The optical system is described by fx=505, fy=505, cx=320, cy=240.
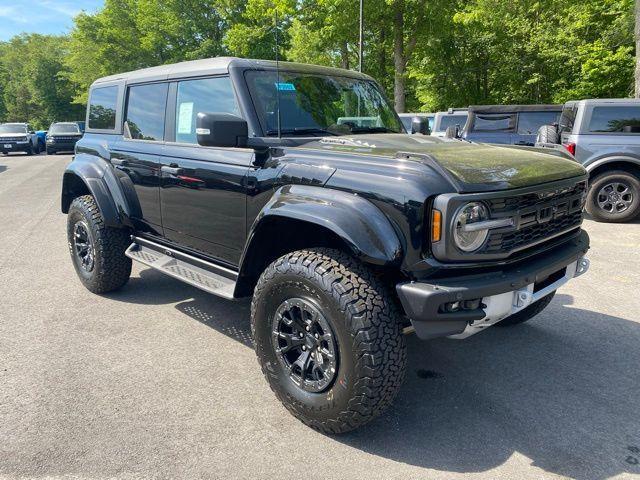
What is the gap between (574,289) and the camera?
4.92m

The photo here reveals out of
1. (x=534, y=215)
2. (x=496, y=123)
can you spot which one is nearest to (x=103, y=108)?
(x=534, y=215)

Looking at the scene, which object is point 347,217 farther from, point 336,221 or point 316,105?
point 316,105

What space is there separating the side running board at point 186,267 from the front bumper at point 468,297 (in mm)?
1310

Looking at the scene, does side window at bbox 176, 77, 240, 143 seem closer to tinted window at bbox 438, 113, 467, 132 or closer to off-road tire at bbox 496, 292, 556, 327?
off-road tire at bbox 496, 292, 556, 327

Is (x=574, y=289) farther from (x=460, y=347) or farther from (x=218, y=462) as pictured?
(x=218, y=462)

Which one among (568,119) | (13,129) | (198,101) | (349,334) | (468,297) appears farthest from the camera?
(13,129)

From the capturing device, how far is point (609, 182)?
810 centimetres

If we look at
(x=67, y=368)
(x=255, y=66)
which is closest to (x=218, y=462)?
(x=67, y=368)

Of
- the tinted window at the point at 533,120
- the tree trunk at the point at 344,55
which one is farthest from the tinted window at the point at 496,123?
the tree trunk at the point at 344,55

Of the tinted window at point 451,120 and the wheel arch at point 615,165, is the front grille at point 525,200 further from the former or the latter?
the tinted window at point 451,120

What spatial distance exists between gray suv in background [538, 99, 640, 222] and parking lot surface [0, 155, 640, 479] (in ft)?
12.9

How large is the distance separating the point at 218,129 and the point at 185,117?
1094 millimetres

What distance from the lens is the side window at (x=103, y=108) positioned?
4.66 metres

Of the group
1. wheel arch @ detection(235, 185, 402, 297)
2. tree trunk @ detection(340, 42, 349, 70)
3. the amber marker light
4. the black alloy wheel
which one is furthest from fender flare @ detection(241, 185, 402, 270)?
tree trunk @ detection(340, 42, 349, 70)
